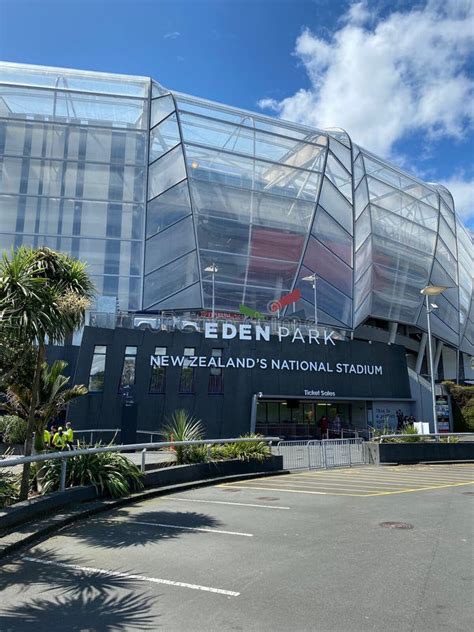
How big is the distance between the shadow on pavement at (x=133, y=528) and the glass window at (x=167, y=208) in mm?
27037

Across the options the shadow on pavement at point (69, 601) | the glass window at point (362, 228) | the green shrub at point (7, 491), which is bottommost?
the shadow on pavement at point (69, 601)

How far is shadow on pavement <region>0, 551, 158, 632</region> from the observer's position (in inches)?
157

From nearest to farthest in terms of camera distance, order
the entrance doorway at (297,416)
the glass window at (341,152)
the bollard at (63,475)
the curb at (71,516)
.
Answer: the curb at (71,516)
the bollard at (63,475)
the entrance doorway at (297,416)
the glass window at (341,152)

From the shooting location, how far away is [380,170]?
43.4 metres

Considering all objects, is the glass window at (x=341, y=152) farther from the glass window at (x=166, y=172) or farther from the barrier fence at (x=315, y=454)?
the barrier fence at (x=315, y=454)

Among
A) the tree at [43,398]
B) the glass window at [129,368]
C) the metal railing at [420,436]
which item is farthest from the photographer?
the glass window at [129,368]

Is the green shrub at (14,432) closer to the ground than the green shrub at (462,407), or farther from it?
closer to the ground

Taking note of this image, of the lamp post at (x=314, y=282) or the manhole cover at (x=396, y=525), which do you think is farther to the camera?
the lamp post at (x=314, y=282)

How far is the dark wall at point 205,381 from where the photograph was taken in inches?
973

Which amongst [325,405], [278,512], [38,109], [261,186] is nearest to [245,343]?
[325,405]

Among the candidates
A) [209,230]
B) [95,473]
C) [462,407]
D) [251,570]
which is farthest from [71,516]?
[462,407]

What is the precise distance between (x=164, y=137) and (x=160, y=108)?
232cm

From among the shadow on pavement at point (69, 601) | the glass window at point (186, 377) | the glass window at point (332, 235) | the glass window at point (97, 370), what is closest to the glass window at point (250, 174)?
the glass window at point (332, 235)

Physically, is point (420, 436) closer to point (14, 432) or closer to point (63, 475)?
point (63, 475)
